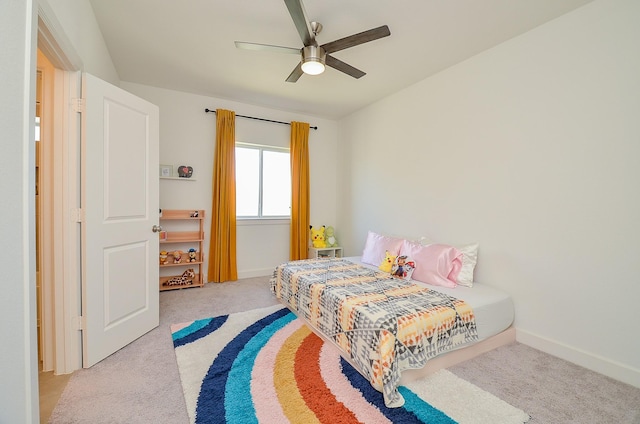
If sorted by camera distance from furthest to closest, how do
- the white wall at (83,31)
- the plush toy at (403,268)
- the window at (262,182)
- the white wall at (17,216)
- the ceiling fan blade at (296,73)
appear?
the window at (262,182), the plush toy at (403,268), the ceiling fan blade at (296,73), the white wall at (83,31), the white wall at (17,216)

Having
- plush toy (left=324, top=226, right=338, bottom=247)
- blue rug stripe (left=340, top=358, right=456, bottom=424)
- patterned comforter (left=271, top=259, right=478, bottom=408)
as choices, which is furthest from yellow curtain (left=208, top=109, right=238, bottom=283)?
blue rug stripe (left=340, top=358, right=456, bottom=424)

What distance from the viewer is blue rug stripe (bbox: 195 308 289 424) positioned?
4.87ft

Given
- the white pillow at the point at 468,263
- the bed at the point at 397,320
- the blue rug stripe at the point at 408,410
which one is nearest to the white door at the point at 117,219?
the bed at the point at 397,320

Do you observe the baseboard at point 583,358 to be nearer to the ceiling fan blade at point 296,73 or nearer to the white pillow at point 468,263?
the white pillow at point 468,263

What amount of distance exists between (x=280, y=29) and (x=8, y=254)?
7.86 ft

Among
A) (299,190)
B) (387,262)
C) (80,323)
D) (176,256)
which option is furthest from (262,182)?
(80,323)

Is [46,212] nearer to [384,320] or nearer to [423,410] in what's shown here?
[384,320]

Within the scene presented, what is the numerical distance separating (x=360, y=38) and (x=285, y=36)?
2.78 ft

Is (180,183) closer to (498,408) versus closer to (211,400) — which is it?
(211,400)

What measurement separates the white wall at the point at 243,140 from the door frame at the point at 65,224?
6.19ft

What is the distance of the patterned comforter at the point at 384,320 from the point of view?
1678 mm

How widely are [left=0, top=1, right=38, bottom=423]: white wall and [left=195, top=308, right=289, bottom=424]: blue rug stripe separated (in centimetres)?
72

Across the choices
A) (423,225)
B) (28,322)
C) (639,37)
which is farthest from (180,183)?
(639,37)

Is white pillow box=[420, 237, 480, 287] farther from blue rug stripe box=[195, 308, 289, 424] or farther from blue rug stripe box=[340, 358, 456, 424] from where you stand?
blue rug stripe box=[195, 308, 289, 424]
